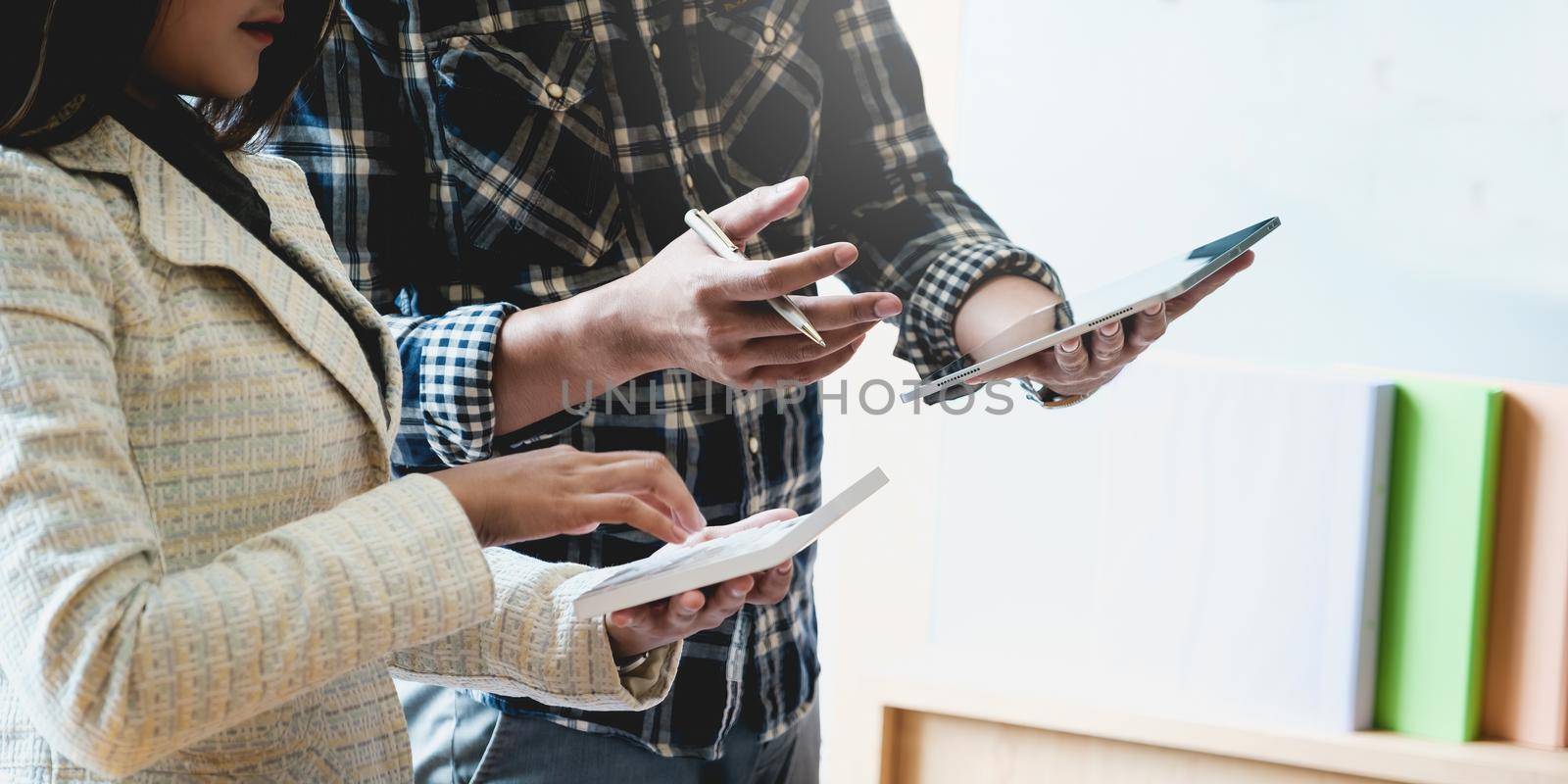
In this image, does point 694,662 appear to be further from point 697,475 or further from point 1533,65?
point 1533,65

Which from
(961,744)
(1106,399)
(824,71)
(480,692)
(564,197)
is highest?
(824,71)

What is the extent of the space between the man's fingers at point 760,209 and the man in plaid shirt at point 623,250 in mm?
79

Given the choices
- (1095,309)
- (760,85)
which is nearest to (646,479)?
(1095,309)

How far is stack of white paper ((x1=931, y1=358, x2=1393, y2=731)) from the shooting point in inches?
51.7

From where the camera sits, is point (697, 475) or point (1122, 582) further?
point (1122, 582)

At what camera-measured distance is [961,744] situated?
1438mm

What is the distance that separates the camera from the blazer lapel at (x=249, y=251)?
63cm

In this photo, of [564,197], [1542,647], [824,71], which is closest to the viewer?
[564,197]

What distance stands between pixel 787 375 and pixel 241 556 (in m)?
0.40

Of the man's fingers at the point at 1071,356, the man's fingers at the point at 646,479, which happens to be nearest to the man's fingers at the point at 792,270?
the man's fingers at the point at 646,479

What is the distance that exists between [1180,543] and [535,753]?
0.77 m

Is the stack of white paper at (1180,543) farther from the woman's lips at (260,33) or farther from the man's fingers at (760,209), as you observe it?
the woman's lips at (260,33)

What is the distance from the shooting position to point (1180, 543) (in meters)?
1.37

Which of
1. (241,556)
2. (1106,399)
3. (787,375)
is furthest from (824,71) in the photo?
(241,556)
